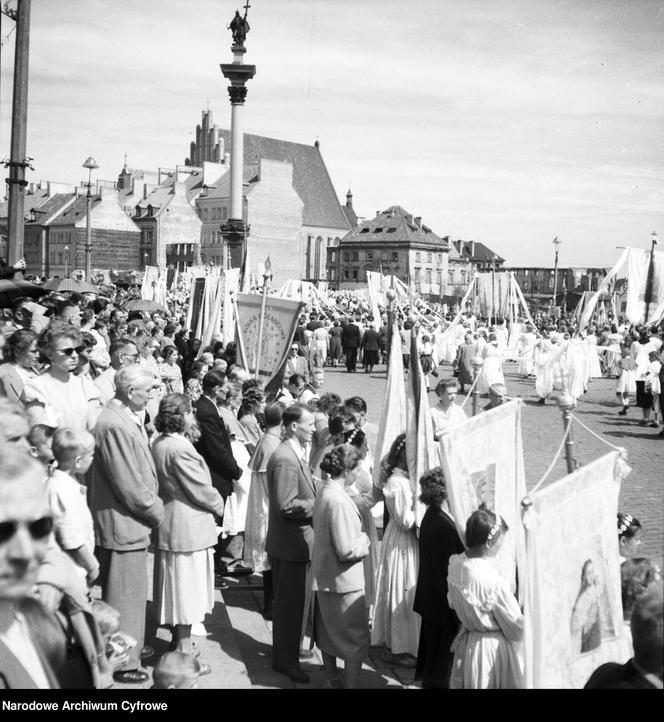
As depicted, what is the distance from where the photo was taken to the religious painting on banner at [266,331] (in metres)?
9.16

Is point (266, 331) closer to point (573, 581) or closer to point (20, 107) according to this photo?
point (573, 581)

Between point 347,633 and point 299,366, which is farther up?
point 299,366

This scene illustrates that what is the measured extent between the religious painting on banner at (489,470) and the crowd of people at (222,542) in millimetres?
262

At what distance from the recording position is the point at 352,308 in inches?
1601

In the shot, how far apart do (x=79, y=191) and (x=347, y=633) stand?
10333 centimetres

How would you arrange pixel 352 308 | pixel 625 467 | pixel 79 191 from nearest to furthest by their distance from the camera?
pixel 625 467 → pixel 352 308 → pixel 79 191

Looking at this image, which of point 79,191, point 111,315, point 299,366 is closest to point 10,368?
point 299,366

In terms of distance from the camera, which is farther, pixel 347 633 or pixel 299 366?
pixel 299 366

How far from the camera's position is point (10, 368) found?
641 centimetres

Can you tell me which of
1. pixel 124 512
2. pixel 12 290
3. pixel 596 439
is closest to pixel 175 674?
pixel 124 512

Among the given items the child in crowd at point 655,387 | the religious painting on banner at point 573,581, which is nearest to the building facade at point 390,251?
the child in crowd at point 655,387
